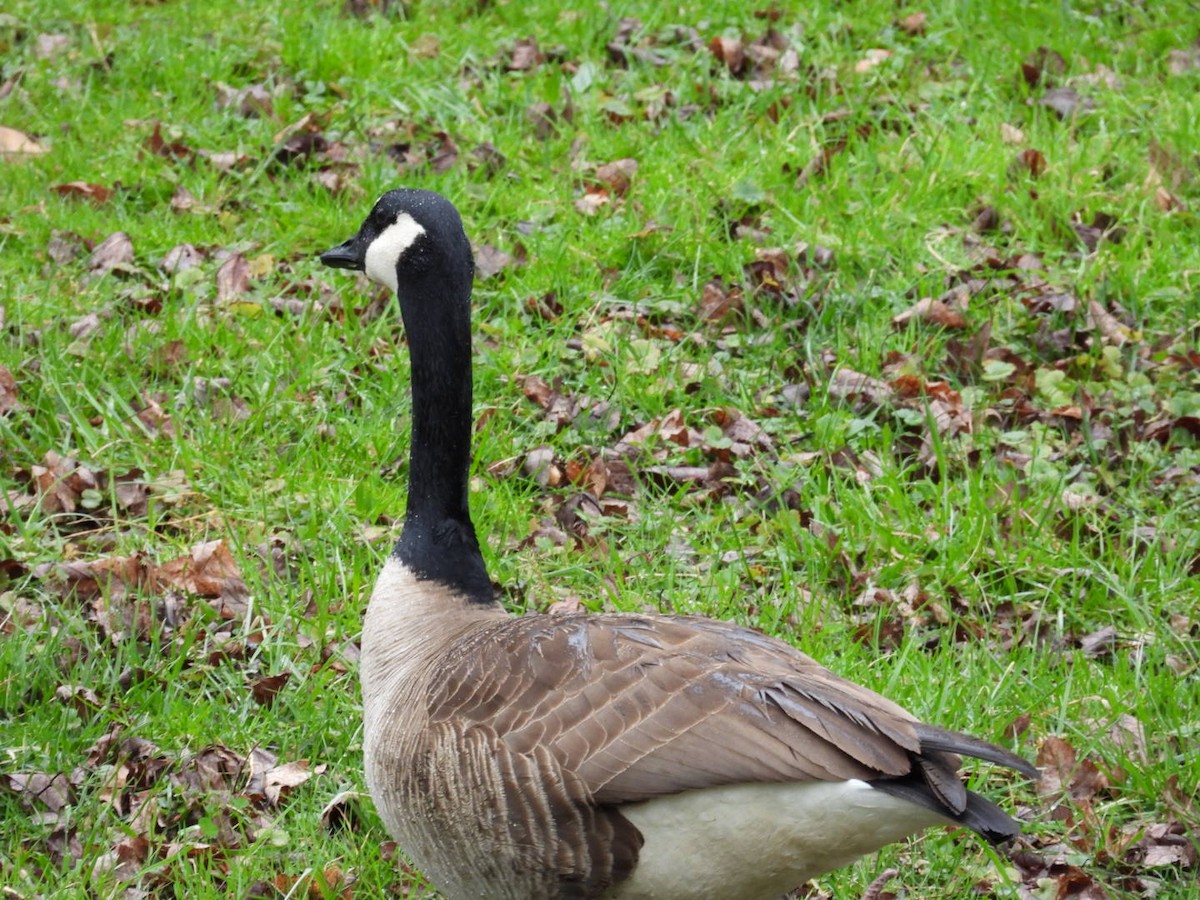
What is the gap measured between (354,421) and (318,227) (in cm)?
137

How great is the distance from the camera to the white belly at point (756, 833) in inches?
116

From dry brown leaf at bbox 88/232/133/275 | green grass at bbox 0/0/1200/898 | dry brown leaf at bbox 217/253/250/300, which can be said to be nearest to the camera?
green grass at bbox 0/0/1200/898

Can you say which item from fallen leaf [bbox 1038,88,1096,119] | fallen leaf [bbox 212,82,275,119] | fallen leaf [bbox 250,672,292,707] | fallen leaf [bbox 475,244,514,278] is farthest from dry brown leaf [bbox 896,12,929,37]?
fallen leaf [bbox 250,672,292,707]

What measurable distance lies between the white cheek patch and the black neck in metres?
0.09

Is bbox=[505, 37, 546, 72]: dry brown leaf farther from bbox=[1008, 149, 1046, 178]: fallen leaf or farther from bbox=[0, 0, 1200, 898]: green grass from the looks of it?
bbox=[1008, 149, 1046, 178]: fallen leaf

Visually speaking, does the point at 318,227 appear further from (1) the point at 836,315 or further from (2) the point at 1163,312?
(2) the point at 1163,312

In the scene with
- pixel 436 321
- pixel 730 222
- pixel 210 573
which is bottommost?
pixel 210 573

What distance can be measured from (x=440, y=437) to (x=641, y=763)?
1258 mm

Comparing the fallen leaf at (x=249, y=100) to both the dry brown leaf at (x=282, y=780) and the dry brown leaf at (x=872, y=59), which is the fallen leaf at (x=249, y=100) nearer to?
the dry brown leaf at (x=872, y=59)

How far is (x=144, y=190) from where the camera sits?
6762mm

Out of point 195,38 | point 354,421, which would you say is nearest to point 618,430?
point 354,421

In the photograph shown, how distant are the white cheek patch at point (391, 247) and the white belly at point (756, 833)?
166 centimetres

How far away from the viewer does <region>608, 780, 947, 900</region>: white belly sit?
9.63ft

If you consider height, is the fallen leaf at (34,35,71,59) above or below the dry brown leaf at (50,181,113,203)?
above
